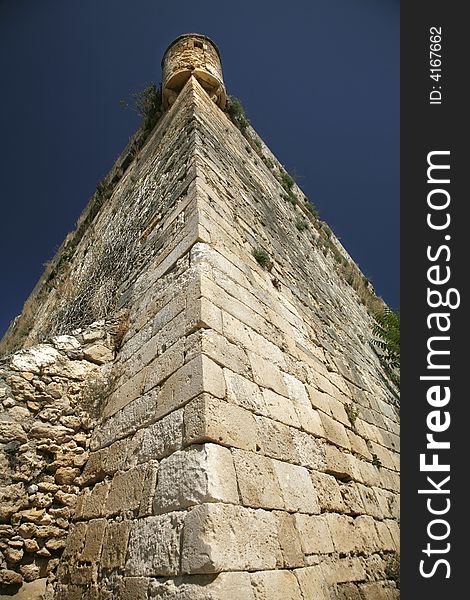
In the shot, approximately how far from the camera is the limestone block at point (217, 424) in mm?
1937

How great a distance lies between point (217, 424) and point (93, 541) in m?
1.10

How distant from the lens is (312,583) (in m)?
1.99

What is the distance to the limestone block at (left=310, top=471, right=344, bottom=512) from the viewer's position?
8.34ft

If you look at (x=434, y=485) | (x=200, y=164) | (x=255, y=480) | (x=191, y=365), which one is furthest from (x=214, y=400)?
(x=200, y=164)

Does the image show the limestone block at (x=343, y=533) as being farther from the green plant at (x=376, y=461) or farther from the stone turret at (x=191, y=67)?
the stone turret at (x=191, y=67)

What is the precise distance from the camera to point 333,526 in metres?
2.50

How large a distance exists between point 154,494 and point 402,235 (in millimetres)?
2488

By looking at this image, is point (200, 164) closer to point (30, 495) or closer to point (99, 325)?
point (99, 325)

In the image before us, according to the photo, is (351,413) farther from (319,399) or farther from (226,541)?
(226,541)

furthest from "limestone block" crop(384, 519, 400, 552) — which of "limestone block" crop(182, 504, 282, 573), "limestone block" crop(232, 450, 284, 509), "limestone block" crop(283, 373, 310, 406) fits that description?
"limestone block" crop(182, 504, 282, 573)

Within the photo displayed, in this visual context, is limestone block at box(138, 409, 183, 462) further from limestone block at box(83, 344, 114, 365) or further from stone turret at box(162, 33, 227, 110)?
stone turret at box(162, 33, 227, 110)

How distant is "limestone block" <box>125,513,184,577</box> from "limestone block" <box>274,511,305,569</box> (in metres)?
0.58

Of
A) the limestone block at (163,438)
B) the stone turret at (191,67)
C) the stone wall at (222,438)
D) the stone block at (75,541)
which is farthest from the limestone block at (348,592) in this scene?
the stone turret at (191,67)

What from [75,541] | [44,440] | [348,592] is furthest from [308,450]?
[44,440]
